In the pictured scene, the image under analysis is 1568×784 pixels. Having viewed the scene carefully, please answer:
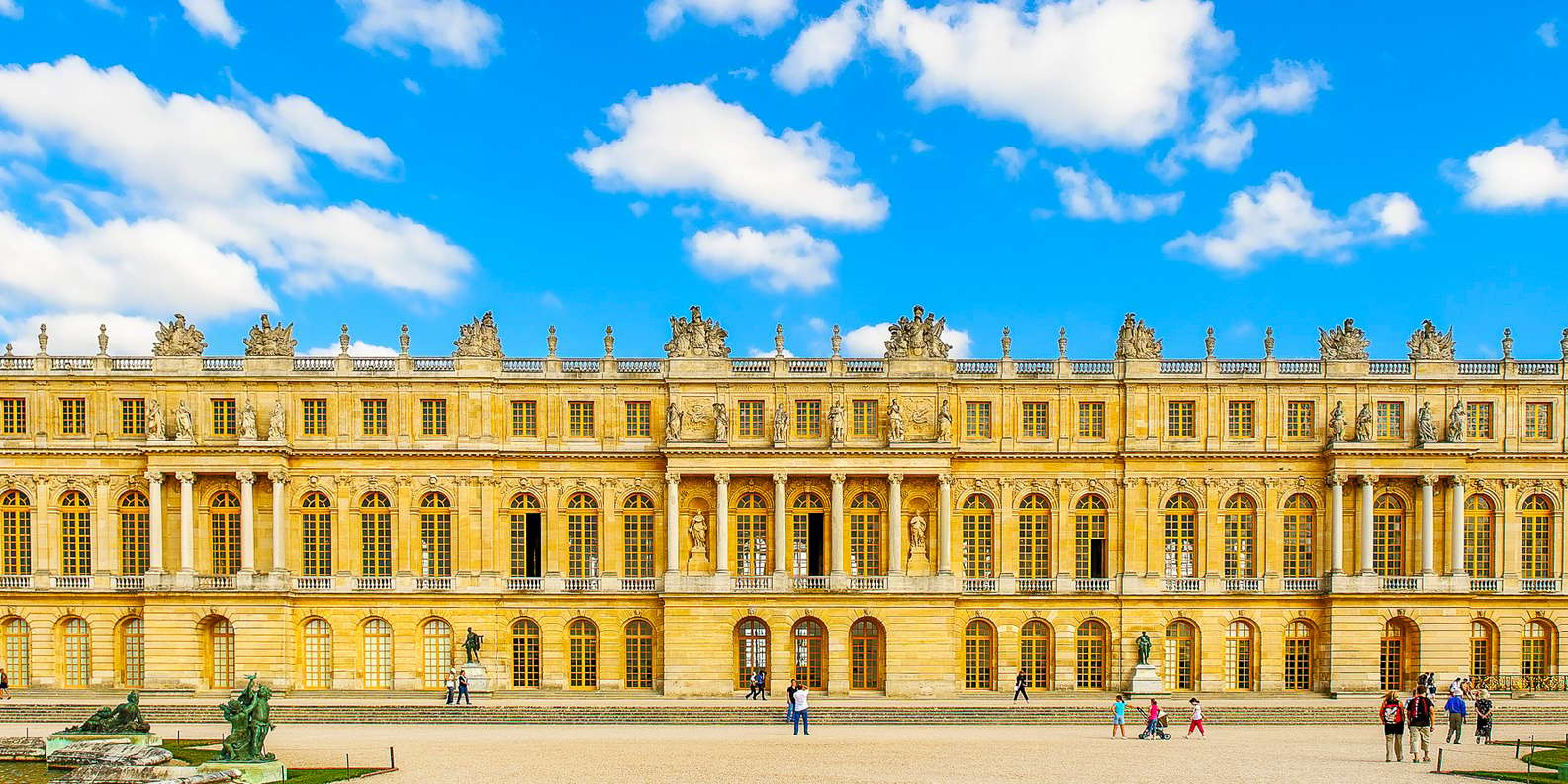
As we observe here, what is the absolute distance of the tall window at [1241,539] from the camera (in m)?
51.6

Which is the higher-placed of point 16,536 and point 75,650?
point 16,536

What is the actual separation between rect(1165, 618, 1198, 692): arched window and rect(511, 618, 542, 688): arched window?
25112 millimetres

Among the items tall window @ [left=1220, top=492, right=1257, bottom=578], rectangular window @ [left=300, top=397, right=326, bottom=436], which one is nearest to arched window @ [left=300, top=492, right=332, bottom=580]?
rectangular window @ [left=300, top=397, right=326, bottom=436]

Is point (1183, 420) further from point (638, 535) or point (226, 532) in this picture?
point (226, 532)

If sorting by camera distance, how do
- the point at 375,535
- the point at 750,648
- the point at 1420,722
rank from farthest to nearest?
1. the point at 375,535
2. the point at 750,648
3. the point at 1420,722

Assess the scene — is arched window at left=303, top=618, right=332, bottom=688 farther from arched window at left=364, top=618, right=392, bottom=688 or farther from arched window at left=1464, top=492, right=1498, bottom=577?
arched window at left=1464, top=492, right=1498, bottom=577

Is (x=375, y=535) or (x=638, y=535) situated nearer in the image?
(x=375, y=535)

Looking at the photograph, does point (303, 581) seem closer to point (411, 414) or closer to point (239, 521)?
point (239, 521)

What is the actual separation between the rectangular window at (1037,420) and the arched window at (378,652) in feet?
87.4

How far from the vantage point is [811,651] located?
50.8m

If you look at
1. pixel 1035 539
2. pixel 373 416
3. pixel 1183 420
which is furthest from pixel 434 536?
pixel 1183 420

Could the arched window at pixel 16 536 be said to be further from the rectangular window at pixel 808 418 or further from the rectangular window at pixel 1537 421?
the rectangular window at pixel 1537 421

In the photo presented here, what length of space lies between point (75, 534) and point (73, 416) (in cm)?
469

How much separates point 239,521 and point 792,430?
2220 cm
